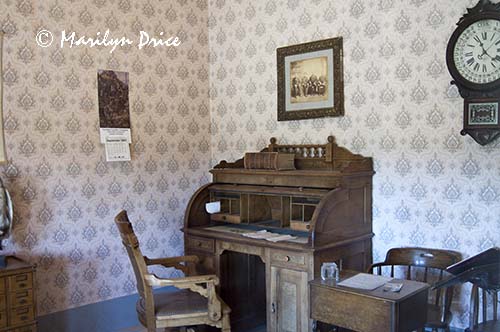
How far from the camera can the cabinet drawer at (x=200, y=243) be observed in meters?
4.09

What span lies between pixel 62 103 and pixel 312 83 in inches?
80.7

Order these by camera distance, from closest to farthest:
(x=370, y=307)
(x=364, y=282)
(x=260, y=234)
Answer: (x=370, y=307) → (x=364, y=282) → (x=260, y=234)

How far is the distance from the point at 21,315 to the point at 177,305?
1.01m

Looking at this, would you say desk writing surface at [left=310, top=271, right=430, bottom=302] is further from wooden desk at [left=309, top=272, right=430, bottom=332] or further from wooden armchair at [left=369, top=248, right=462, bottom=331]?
wooden armchair at [left=369, top=248, right=462, bottom=331]

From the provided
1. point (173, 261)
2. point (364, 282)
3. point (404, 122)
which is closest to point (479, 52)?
point (404, 122)

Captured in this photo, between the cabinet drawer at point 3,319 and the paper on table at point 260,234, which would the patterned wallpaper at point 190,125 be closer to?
the cabinet drawer at point 3,319

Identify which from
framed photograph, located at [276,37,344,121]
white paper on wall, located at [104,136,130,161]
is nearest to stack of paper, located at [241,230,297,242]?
framed photograph, located at [276,37,344,121]

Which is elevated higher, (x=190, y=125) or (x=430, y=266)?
(x=190, y=125)

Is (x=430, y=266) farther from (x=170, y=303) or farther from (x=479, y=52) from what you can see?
(x=170, y=303)

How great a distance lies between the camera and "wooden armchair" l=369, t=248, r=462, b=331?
321 centimetres

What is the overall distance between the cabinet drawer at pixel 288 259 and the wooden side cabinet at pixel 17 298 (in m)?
1.64

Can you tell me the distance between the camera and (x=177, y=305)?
11.3 feet

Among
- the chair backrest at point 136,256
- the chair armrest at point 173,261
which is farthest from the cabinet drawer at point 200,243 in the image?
the chair backrest at point 136,256

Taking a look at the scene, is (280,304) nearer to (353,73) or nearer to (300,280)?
(300,280)
